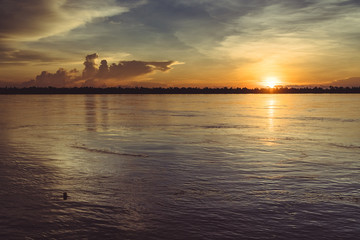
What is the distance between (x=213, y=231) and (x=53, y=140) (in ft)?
58.2

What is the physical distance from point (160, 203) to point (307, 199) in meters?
4.38

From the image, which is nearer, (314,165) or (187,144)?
(314,165)

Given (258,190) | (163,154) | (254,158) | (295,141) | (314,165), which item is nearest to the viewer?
(258,190)

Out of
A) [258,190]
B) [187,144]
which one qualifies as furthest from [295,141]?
[258,190]

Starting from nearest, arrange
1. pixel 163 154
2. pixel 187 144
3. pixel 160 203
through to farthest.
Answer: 1. pixel 160 203
2. pixel 163 154
3. pixel 187 144

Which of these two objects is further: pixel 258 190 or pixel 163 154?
pixel 163 154

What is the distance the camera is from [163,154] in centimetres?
1852

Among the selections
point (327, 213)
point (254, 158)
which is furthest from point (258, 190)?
point (254, 158)

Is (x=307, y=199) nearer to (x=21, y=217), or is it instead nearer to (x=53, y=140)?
(x=21, y=217)

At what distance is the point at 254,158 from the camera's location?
1739 centimetres

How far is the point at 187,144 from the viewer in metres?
22.2

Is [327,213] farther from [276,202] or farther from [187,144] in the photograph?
[187,144]

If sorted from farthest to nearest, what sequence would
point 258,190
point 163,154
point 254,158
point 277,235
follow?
1. point 163,154
2. point 254,158
3. point 258,190
4. point 277,235

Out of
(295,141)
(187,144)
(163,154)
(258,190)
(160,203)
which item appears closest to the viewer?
(160,203)
